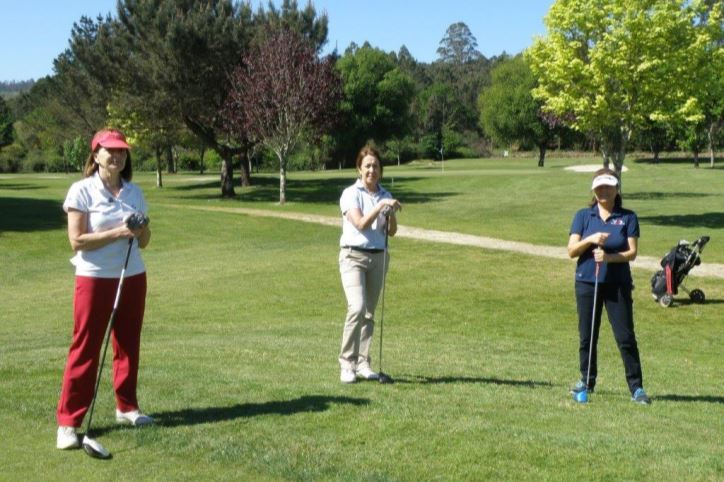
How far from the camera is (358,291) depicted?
26.1ft

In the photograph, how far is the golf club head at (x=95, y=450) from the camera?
5.71 metres

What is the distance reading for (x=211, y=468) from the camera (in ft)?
17.9

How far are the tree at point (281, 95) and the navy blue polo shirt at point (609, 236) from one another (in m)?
35.1

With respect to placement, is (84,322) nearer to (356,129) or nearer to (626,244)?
(626,244)

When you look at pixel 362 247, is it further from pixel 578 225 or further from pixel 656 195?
pixel 656 195

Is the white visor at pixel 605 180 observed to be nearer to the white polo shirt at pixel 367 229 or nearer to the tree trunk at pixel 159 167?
the white polo shirt at pixel 367 229

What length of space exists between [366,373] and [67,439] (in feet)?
9.92

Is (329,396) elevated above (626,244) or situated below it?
below

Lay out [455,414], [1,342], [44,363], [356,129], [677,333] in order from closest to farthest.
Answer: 1. [455,414]
2. [44,363]
3. [1,342]
4. [677,333]
5. [356,129]

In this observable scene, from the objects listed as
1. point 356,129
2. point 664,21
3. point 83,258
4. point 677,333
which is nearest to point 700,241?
point 677,333

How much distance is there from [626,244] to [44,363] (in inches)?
238

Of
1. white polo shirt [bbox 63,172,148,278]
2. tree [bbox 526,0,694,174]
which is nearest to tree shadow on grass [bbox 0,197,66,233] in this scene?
tree [bbox 526,0,694,174]

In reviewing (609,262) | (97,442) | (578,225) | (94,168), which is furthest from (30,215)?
(609,262)

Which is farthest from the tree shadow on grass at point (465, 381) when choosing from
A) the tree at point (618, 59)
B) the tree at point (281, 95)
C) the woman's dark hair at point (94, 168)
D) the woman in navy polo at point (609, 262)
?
the tree at point (281, 95)
